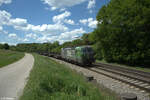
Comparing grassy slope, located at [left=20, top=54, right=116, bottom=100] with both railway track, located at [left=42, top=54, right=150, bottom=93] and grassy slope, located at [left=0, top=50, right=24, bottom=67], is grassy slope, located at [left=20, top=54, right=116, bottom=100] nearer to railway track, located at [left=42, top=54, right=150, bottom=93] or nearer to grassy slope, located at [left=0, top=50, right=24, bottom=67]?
railway track, located at [left=42, top=54, right=150, bottom=93]

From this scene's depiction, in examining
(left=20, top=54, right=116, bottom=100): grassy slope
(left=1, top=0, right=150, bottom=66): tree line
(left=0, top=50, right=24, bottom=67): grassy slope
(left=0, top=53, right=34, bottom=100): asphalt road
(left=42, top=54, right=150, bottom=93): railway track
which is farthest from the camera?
(left=0, top=50, right=24, bottom=67): grassy slope

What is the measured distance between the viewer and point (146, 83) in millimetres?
8727

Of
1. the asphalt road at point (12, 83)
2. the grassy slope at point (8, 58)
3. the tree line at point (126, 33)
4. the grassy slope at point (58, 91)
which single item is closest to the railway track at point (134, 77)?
the grassy slope at point (58, 91)

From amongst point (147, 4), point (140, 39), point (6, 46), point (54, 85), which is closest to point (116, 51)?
point (140, 39)

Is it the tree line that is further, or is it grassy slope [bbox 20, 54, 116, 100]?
the tree line

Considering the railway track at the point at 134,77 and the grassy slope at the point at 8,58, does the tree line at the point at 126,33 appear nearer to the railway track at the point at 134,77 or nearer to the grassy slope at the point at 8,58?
the railway track at the point at 134,77

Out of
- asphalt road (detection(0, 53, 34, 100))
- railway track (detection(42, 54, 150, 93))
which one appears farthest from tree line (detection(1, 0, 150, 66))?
asphalt road (detection(0, 53, 34, 100))

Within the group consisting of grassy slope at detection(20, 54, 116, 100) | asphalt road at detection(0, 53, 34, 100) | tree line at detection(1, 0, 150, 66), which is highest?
tree line at detection(1, 0, 150, 66)

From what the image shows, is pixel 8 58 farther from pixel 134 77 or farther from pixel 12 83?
pixel 134 77

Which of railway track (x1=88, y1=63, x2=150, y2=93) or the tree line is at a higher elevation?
the tree line

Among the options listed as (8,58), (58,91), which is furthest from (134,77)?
(8,58)

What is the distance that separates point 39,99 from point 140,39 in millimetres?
17118

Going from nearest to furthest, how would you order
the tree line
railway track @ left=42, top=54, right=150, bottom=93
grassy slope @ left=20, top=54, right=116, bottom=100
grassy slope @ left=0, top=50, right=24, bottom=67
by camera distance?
grassy slope @ left=20, top=54, right=116, bottom=100
railway track @ left=42, top=54, right=150, bottom=93
the tree line
grassy slope @ left=0, top=50, right=24, bottom=67

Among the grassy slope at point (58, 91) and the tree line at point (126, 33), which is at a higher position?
the tree line at point (126, 33)
